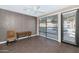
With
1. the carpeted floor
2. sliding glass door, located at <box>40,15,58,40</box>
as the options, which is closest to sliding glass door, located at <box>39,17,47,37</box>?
sliding glass door, located at <box>40,15,58,40</box>

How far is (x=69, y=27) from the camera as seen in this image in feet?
15.9

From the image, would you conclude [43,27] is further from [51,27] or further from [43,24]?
[51,27]

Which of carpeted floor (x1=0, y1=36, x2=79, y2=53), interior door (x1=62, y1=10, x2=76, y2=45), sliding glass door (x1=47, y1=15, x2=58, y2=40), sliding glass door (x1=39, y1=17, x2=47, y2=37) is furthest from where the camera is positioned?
sliding glass door (x1=39, y1=17, x2=47, y2=37)

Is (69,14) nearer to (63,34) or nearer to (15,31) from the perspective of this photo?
(63,34)

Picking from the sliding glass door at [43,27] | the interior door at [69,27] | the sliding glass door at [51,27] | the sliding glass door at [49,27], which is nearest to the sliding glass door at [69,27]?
the interior door at [69,27]

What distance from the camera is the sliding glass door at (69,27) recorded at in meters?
4.54

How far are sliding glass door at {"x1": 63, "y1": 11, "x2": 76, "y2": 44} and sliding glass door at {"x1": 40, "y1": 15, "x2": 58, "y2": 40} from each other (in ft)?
2.79

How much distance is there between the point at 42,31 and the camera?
7.85 meters

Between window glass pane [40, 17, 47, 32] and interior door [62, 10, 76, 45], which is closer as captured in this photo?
interior door [62, 10, 76, 45]

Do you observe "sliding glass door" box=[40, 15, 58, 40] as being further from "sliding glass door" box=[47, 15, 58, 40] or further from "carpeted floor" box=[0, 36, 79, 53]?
"carpeted floor" box=[0, 36, 79, 53]

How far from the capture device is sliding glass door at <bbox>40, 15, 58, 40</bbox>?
597 cm

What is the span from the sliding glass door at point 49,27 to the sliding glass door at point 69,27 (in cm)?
85

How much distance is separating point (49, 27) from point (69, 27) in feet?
7.12
